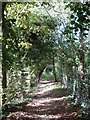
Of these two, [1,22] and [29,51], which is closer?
[1,22]

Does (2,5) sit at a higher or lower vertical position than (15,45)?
higher

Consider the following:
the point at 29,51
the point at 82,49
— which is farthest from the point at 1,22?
the point at 82,49

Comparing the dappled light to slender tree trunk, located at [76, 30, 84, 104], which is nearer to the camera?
the dappled light

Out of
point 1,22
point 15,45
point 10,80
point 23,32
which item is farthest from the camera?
point 10,80

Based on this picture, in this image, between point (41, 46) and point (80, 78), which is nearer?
point (80, 78)

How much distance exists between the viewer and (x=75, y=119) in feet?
9.25

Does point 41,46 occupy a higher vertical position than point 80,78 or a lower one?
higher

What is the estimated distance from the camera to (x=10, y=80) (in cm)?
423

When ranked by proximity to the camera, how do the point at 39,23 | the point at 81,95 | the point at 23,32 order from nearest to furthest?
1. the point at 23,32
2. the point at 81,95
3. the point at 39,23

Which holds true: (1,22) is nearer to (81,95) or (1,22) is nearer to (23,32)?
(23,32)

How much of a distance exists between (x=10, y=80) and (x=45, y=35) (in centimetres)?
99

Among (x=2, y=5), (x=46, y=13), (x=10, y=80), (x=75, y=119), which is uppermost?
(x=46, y=13)

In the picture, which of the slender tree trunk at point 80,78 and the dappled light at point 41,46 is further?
the slender tree trunk at point 80,78

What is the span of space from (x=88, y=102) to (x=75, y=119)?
0.29 m
